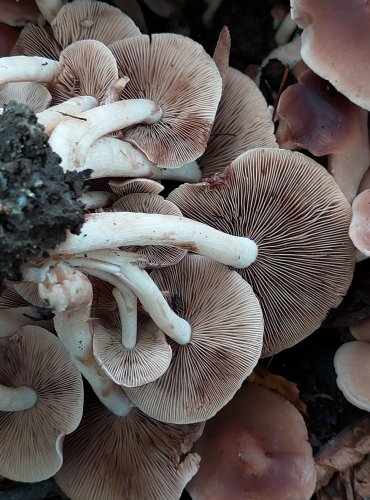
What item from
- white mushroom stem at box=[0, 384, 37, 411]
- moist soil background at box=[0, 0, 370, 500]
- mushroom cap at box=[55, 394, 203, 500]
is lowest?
mushroom cap at box=[55, 394, 203, 500]

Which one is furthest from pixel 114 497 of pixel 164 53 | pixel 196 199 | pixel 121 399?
pixel 164 53

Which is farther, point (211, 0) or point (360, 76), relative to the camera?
point (211, 0)

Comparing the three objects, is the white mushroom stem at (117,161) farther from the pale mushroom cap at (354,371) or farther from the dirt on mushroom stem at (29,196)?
the pale mushroom cap at (354,371)

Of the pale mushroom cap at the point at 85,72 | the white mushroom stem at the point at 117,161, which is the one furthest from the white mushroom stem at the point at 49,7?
the white mushroom stem at the point at 117,161

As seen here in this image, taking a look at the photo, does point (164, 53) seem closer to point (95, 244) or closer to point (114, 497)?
point (95, 244)

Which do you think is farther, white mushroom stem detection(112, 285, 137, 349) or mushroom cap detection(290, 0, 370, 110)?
mushroom cap detection(290, 0, 370, 110)

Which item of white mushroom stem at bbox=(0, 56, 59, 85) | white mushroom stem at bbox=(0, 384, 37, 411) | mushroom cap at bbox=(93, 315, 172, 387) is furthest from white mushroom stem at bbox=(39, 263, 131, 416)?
white mushroom stem at bbox=(0, 56, 59, 85)

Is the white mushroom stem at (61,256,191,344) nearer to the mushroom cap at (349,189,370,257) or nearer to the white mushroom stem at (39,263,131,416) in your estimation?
the white mushroom stem at (39,263,131,416)
